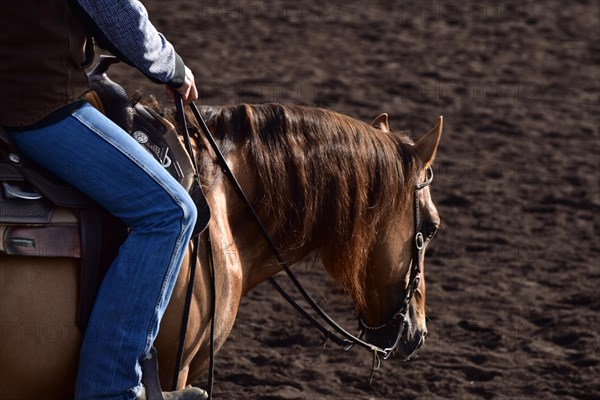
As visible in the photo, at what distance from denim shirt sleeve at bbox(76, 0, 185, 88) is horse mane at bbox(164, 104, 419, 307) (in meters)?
0.57

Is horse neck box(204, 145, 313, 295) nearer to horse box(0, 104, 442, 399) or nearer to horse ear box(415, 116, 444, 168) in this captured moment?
horse box(0, 104, 442, 399)

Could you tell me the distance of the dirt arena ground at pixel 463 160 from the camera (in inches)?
235

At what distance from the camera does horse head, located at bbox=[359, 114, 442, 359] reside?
4.18 m

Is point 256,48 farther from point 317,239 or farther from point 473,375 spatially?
point 317,239

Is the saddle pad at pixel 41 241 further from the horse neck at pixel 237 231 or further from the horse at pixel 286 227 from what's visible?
the horse neck at pixel 237 231

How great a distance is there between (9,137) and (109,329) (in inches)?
29.0

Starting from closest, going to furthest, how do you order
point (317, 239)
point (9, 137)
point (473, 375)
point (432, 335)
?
point (9, 137) < point (317, 239) < point (473, 375) < point (432, 335)

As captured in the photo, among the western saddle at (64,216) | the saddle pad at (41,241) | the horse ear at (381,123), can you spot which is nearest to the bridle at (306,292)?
the western saddle at (64,216)

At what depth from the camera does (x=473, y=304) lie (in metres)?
6.93

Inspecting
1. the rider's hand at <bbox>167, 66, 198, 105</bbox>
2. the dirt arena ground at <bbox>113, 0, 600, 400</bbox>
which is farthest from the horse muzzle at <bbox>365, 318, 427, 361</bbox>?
the rider's hand at <bbox>167, 66, 198, 105</bbox>

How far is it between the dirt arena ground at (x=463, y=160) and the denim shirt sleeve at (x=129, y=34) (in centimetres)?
162

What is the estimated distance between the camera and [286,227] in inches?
157

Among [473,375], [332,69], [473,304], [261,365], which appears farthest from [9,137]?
[332,69]

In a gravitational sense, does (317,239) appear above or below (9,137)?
below
